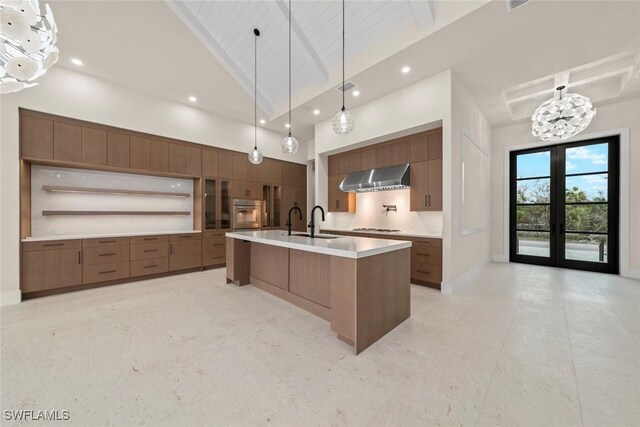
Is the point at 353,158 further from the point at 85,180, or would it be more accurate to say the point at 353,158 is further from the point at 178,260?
the point at 85,180

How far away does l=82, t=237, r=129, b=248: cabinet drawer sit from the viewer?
3894mm

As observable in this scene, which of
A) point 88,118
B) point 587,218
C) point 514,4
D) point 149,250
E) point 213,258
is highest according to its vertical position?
point 514,4

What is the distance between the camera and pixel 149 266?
176 inches

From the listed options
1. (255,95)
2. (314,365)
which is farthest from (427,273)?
(255,95)

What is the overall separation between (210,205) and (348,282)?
437cm

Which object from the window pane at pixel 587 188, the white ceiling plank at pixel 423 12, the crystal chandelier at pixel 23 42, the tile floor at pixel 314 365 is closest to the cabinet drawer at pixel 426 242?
the tile floor at pixel 314 365

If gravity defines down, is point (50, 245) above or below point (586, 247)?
above

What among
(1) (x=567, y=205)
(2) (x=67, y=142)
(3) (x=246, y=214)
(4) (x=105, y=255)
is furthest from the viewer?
(3) (x=246, y=214)

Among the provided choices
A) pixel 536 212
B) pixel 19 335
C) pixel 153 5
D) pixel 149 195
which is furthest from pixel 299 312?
pixel 536 212

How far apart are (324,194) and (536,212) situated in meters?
5.09

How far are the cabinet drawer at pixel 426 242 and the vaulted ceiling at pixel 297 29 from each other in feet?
9.79

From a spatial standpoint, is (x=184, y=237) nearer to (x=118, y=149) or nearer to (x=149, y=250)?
(x=149, y=250)

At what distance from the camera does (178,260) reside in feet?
15.8

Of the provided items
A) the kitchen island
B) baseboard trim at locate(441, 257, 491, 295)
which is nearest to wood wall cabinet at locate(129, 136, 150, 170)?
the kitchen island
